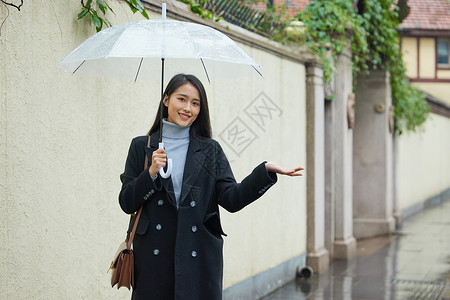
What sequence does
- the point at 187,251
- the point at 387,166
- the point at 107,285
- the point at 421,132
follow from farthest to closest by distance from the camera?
the point at 421,132
the point at 387,166
the point at 107,285
the point at 187,251

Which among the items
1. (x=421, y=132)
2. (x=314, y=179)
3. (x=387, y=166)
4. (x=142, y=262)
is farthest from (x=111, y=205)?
(x=421, y=132)

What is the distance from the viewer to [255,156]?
7918mm

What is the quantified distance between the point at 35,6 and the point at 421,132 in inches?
732

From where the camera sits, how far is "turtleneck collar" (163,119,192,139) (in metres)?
4.01

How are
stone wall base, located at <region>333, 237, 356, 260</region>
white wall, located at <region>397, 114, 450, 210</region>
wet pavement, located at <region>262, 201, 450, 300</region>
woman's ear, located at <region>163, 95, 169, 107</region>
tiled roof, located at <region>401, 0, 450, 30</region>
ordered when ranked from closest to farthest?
woman's ear, located at <region>163, 95, 169, 107</region> < wet pavement, located at <region>262, 201, 450, 300</region> < stone wall base, located at <region>333, 237, 356, 260</region> < white wall, located at <region>397, 114, 450, 210</region> < tiled roof, located at <region>401, 0, 450, 30</region>

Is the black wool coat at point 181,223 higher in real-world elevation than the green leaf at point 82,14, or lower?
lower

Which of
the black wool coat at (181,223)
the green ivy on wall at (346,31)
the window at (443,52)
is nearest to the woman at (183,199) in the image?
the black wool coat at (181,223)

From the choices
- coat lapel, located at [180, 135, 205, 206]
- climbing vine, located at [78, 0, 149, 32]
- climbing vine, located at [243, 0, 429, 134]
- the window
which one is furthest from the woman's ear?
the window

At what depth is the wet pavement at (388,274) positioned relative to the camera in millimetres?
8367

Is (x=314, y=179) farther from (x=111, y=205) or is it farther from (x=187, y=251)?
(x=187, y=251)

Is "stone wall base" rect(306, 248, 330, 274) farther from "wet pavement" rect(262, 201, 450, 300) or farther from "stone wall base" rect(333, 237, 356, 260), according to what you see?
"stone wall base" rect(333, 237, 356, 260)

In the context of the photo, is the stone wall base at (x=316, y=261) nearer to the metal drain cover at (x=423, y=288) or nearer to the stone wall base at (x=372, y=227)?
the metal drain cover at (x=423, y=288)

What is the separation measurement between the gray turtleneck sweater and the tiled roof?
33.3 m

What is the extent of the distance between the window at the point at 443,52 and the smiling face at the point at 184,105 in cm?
3527
